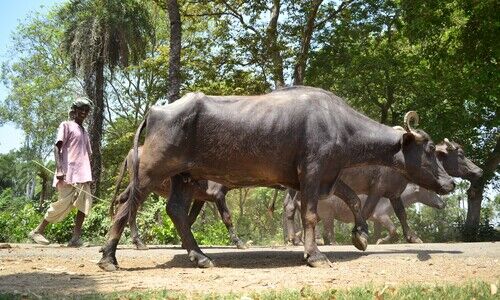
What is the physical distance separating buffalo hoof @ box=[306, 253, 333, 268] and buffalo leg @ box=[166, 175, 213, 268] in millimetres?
1235

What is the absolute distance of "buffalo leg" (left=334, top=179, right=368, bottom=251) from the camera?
27.5 ft

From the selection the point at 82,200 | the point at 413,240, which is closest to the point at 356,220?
the point at 82,200

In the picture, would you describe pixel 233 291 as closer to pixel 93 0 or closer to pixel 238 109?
pixel 238 109

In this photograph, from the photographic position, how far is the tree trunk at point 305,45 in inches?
834

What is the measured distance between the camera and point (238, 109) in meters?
8.05

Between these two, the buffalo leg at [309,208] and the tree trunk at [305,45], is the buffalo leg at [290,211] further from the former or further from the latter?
the tree trunk at [305,45]

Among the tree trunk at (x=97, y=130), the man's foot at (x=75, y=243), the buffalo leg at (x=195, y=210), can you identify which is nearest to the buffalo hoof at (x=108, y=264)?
the buffalo leg at (x=195, y=210)

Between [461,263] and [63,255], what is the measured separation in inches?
216

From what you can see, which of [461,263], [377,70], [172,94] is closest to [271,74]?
[377,70]

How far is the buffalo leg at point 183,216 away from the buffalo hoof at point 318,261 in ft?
4.05

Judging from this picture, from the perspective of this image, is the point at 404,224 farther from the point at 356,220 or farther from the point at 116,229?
the point at 116,229

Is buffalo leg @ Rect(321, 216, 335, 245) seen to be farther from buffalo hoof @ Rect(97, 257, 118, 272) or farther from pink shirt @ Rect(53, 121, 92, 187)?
buffalo hoof @ Rect(97, 257, 118, 272)

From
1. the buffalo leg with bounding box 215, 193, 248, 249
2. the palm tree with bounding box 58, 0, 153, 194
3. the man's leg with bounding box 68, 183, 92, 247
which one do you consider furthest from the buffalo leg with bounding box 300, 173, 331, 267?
the palm tree with bounding box 58, 0, 153, 194

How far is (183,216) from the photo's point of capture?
27.0 feet
